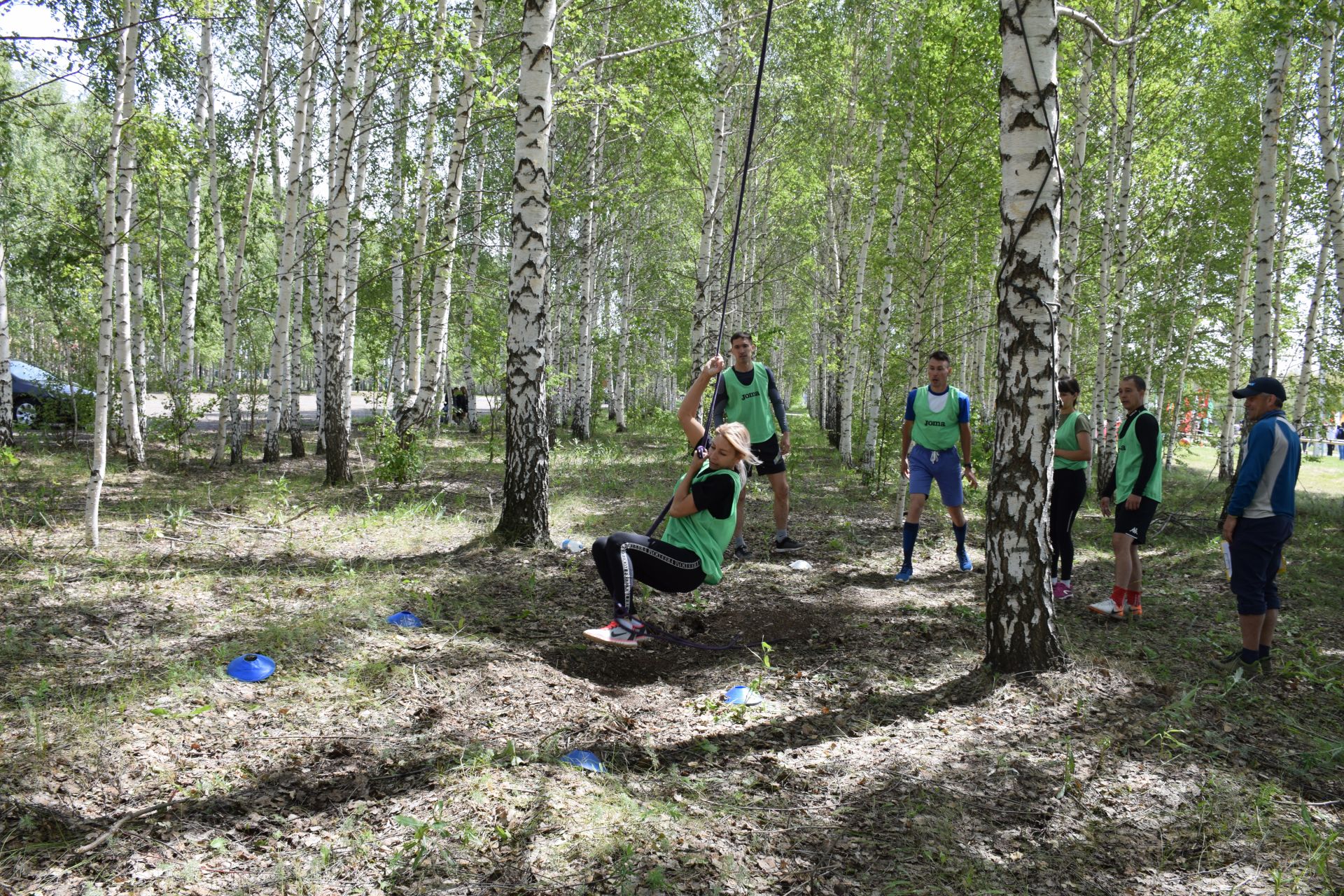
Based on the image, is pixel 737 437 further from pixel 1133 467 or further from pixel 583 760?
pixel 1133 467

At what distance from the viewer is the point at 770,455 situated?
724cm

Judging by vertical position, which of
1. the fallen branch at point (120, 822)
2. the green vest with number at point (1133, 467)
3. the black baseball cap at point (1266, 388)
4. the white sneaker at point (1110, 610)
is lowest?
the fallen branch at point (120, 822)

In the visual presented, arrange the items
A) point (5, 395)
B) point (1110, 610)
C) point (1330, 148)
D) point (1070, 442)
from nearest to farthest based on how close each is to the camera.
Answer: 1. point (1110, 610)
2. point (1070, 442)
3. point (1330, 148)
4. point (5, 395)

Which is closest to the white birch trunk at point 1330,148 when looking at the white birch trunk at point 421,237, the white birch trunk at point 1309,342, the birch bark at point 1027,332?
the white birch trunk at point 1309,342

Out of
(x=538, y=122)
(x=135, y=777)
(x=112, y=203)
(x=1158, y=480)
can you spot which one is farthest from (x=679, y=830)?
(x=112, y=203)

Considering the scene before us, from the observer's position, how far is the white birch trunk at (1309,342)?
13195mm

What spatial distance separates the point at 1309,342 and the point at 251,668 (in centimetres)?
1824

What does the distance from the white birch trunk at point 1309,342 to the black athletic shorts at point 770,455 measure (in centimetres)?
1075

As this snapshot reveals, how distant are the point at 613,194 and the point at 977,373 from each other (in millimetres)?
11726

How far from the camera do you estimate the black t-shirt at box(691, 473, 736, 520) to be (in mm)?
4465

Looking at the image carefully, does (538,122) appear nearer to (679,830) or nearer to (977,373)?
(679,830)

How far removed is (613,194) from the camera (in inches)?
524

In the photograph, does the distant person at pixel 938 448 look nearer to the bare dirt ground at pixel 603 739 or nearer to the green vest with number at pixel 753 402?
the bare dirt ground at pixel 603 739

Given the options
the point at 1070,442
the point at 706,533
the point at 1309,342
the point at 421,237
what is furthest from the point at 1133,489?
the point at 1309,342
